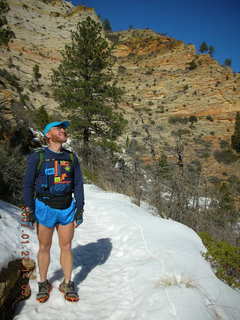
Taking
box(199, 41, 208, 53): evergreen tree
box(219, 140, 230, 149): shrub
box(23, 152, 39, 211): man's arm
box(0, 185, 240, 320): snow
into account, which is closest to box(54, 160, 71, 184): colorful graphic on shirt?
box(23, 152, 39, 211): man's arm

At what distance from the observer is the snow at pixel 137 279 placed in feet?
7.18

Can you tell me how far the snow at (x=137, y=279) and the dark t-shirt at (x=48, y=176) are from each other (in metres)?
0.84

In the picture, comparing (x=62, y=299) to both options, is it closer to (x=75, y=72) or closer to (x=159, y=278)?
(x=159, y=278)

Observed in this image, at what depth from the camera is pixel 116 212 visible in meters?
5.44

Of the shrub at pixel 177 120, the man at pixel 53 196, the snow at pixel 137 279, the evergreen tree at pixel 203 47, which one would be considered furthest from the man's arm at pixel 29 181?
the evergreen tree at pixel 203 47

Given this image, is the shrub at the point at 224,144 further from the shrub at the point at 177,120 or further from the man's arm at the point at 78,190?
the man's arm at the point at 78,190

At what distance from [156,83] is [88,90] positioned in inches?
1346

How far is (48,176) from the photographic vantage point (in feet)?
7.18

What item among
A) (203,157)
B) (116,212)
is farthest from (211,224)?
(203,157)

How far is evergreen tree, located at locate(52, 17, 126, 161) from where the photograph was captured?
12.7 metres

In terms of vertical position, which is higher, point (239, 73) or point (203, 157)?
point (239, 73)

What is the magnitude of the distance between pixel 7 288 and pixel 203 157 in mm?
28307

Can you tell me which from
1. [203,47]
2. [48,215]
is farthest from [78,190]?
[203,47]

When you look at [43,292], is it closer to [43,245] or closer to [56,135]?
[43,245]
